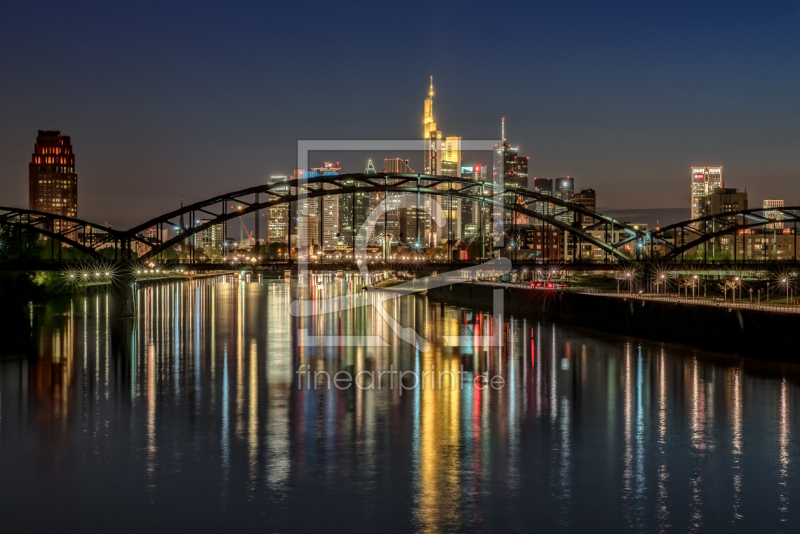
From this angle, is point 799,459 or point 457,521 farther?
point 799,459

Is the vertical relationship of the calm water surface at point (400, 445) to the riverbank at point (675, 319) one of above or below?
below

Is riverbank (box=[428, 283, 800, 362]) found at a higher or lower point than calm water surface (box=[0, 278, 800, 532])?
higher

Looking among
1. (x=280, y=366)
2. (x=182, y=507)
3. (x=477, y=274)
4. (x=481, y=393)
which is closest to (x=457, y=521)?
(x=182, y=507)

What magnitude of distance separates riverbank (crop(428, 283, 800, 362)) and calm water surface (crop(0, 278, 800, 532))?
249cm

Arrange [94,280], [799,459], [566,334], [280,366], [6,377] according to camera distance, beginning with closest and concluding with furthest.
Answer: [799,459], [6,377], [280,366], [566,334], [94,280]

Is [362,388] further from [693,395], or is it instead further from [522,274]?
[522,274]

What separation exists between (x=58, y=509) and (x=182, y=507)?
2.62m

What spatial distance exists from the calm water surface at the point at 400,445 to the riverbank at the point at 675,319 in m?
2.49

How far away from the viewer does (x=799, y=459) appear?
22.2m

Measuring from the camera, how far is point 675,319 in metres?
52.4

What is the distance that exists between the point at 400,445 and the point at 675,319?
33242 millimetres

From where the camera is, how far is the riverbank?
4141 cm

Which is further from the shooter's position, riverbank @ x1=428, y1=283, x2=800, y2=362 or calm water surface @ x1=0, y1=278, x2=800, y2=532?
riverbank @ x1=428, y1=283, x2=800, y2=362

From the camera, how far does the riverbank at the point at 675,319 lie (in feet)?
136
